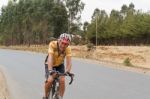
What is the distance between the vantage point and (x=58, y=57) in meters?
9.38

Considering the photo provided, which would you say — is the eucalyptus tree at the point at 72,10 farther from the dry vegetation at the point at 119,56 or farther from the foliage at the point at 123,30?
the dry vegetation at the point at 119,56

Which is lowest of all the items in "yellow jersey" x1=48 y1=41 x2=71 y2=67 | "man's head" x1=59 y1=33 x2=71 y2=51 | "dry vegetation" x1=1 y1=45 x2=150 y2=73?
"dry vegetation" x1=1 y1=45 x2=150 y2=73

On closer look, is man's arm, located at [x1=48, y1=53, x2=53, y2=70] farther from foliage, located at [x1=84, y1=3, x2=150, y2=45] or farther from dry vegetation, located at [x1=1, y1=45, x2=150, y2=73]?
foliage, located at [x1=84, y1=3, x2=150, y2=45]

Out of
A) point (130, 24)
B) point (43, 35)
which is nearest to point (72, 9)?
point (43, 35)

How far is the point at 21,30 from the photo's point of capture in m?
112

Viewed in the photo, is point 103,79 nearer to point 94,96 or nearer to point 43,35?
point 94,96

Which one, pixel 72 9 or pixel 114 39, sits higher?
pixel 72 9

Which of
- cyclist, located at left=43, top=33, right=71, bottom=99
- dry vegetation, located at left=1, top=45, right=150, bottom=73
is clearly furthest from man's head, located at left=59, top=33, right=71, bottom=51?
Result: dry vegetation, located at left=1, top=45, right=150, bottom=73

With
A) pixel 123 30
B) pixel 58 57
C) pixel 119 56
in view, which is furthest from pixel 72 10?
pixel 58 57

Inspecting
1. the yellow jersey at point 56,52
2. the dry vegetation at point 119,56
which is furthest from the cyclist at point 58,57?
the dry vegetation at point 119,56

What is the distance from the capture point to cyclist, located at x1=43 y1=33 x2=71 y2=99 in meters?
9.02

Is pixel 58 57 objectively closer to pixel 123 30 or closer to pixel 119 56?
pixel 119 56

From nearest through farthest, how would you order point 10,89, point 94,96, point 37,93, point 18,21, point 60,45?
point 60,45
point 94,96
point 37,93
point 10,89
point 18,21

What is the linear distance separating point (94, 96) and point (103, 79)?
18.4ft
